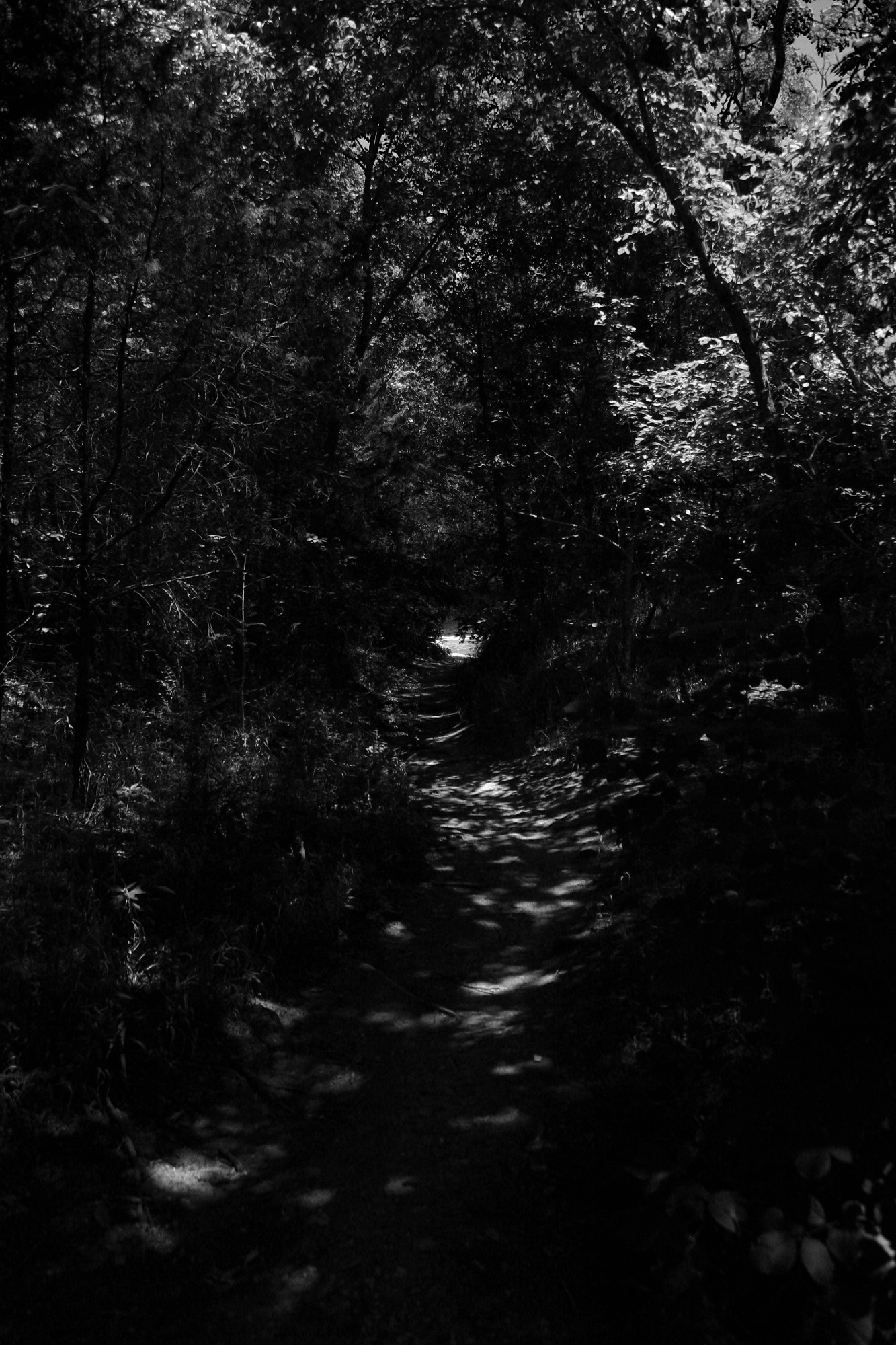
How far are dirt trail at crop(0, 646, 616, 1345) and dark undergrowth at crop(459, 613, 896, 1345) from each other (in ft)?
0.94

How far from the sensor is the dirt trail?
346 centimetres

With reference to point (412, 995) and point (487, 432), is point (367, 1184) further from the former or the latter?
point (487, 432)

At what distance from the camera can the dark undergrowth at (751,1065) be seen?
2.56 m

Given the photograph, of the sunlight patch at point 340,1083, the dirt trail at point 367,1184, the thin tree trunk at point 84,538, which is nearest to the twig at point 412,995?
the dirt trail at point 367,1184

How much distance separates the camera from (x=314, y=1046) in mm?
5375

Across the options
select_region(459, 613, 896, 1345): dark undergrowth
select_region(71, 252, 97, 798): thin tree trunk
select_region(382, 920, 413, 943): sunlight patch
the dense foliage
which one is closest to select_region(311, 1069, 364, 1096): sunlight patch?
the dense foliage

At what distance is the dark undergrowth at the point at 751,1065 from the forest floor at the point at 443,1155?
2 cm

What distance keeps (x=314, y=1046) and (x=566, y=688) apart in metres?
8.05

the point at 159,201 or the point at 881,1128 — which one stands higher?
the point at 159,201

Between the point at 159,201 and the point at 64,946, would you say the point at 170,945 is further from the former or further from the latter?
the point at 159,201

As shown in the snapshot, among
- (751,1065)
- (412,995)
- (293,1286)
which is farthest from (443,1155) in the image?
(412,995)

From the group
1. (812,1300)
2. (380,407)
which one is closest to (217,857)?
(812,1300)

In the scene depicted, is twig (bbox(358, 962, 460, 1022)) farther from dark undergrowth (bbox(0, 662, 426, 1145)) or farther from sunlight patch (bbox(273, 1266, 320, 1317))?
sunlight patch (bbox(273, 1266, 320, 1317))

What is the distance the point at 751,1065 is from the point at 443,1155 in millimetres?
1402
